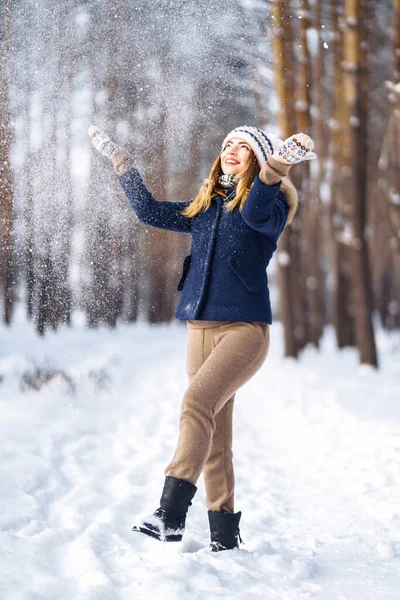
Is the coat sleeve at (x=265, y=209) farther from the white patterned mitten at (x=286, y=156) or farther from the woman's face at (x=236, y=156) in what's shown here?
the woman's face at (x=236, y=156)

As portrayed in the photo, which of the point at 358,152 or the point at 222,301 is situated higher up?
the point at 358,152

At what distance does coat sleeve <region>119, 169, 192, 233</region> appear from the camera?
10.7 ft

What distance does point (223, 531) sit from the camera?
9.75ft

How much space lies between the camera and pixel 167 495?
2764 millimetres

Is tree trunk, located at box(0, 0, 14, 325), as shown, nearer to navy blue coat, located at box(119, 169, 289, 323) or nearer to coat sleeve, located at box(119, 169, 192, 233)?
coat sleeve, located at box(119, 169, 192, 233)

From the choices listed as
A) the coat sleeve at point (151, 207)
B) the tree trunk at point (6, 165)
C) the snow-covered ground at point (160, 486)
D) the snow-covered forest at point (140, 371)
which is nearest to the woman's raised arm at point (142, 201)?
the coat sleeve at point (151, 207)

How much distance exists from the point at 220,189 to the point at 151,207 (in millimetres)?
347

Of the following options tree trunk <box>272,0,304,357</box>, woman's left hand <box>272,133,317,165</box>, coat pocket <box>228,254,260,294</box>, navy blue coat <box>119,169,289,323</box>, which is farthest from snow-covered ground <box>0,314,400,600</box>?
tree trunk <box>272,0,304,357</box>

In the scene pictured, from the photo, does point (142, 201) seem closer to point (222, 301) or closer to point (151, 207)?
point (151, 207)

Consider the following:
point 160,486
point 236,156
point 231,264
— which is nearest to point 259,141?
point 236,156

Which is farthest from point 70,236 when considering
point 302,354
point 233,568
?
point 302,354

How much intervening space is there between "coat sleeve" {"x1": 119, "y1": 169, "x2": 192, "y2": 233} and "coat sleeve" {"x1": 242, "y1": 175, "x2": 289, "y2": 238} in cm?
50

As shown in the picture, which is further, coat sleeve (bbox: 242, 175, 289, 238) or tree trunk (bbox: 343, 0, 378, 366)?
tree trunk (bbox: 343, 0, 378, 366)

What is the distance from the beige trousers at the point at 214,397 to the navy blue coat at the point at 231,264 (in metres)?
0.08
